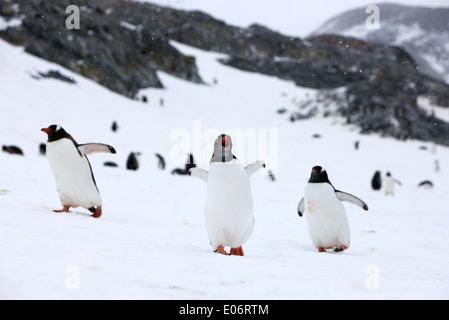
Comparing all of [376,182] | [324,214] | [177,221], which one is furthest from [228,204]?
[376,182]

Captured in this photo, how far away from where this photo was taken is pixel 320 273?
2.95 metres


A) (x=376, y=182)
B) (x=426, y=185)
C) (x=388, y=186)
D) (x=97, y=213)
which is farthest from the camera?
(x=426, y=185)

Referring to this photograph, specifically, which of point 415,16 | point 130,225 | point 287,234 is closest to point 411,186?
point 287,234

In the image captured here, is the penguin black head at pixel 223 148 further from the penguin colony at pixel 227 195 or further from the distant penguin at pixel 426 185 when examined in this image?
the distant penguin at pixel 426 185

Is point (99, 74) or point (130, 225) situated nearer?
point (130, 225)

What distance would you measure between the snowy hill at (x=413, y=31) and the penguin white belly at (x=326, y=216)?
A: 11410cm

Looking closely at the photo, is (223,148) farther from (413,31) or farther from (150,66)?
(413,31)

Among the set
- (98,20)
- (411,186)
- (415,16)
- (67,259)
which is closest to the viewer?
(67,259)

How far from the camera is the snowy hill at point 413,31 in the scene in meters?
117

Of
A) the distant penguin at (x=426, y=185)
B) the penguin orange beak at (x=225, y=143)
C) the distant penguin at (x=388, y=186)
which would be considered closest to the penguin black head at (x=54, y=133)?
the penguin orange beak at (x=225, y=143)

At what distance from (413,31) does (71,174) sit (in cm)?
14490

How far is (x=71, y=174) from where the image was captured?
16.3 feet

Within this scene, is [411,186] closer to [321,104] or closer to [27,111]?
[27,111]
